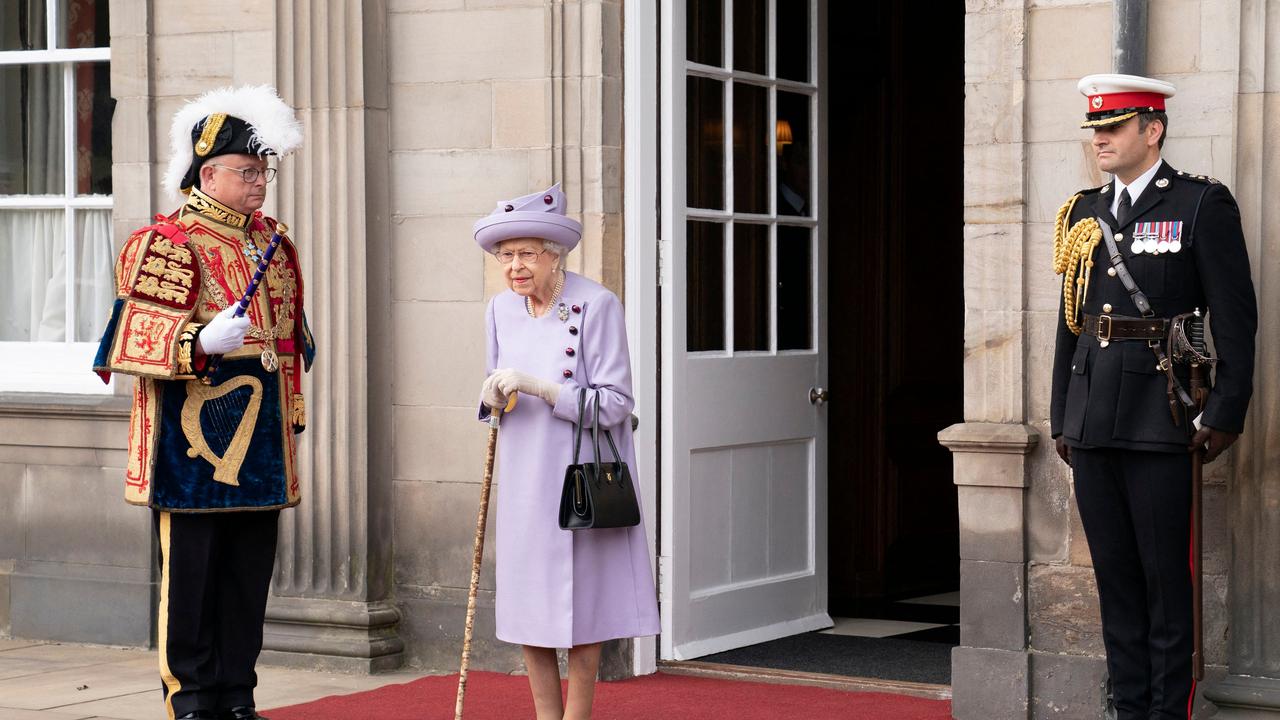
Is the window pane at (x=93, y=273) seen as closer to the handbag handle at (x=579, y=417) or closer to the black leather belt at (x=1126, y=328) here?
the handbag handle at (x=579, y=417)

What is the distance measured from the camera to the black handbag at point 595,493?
16.6ft

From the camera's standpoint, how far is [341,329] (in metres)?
6.99

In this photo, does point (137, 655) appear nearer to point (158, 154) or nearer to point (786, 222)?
point (158, 154)

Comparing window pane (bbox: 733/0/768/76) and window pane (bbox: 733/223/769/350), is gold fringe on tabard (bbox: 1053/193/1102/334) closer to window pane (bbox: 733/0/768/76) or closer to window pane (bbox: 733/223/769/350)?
window pane (bbox: 733/223/769/350)

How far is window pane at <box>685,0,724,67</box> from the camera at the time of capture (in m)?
6.93

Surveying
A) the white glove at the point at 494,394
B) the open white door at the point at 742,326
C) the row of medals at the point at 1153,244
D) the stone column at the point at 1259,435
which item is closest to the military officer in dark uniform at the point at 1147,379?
the row of medals at the point at 1153,244

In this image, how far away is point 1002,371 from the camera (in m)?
5.91

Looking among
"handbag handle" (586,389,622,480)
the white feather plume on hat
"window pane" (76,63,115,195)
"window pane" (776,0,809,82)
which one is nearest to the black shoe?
"handbag handle" (586,389,622,480)

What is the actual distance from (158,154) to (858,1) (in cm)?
313

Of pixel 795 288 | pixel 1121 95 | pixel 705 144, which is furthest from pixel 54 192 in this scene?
pixel 1121 95

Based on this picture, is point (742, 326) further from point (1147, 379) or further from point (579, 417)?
point (1147, 379)

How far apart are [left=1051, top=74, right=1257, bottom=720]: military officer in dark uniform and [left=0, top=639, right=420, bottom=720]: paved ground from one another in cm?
268

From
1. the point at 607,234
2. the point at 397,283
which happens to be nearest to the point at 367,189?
the point at 397,283

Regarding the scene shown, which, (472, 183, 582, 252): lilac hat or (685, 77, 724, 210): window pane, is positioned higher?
(685, 77, 724, 210): window pane
